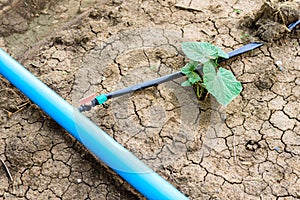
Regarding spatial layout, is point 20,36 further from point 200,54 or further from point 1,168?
point 200,54

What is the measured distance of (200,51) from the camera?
3047mm

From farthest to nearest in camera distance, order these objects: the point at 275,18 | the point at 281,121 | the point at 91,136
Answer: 1. the point at 275,18
2. the point at 281,121
3. the point at 91,136

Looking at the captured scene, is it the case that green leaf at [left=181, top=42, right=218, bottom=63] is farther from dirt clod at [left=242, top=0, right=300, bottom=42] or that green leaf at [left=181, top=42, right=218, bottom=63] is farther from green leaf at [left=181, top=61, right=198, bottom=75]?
dirt clod at [left=242, top=0, right=300, bottom=42]

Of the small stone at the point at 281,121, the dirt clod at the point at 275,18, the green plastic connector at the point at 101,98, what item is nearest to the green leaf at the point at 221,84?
the small stone at the point at 281,121

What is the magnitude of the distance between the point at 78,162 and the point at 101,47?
86 centimetres

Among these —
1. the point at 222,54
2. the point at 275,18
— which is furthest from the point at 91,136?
the point at 275,18

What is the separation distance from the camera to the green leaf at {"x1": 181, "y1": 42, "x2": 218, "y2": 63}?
3016 millimetres

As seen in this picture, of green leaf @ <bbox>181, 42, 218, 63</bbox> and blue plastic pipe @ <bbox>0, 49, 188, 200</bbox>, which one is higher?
green leaf @ <bbox>181, 42, 218, 63</bbox>

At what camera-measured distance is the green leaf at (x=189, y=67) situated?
3.06 meters

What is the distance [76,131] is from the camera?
289 cm

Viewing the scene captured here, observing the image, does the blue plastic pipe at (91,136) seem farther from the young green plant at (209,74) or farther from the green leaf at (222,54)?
the green leaf at (222,54)

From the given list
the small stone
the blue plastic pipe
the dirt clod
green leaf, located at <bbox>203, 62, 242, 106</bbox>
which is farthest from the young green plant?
the blue plastic pipe

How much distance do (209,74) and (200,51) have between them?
190 millimetres

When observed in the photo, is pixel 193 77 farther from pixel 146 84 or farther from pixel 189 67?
pixel 146 84
